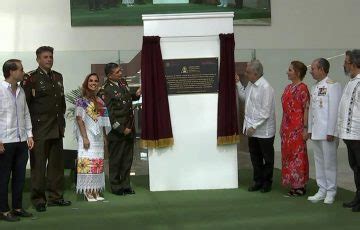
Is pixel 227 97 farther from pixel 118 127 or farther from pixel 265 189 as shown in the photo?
pixel 118 127

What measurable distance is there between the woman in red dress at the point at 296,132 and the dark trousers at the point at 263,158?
0.22m

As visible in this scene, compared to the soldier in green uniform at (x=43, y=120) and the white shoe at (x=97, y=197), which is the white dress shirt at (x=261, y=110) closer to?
the white shoe at (x=97, y=197)

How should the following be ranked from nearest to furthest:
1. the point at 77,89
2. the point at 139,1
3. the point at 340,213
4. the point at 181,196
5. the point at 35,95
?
the point at 340,213, the point at 35,95, the point at 181,196, the point at 77,89, the point at 139,1

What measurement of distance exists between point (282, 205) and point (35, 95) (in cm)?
287

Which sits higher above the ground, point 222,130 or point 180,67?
point 180,67

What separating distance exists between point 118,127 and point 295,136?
209 centimetres

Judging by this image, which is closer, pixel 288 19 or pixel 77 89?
pixel 77 89

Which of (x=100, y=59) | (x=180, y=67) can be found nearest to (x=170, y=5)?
(x=100, y=59)

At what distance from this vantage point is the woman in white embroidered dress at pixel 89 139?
595 cm

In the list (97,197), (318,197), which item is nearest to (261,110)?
(318,197)

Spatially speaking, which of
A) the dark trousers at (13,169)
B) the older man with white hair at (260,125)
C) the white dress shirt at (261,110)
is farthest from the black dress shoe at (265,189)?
the dark trousers at (13,169)

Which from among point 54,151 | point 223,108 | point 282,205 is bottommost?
point 282,205

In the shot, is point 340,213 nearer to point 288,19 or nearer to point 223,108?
point 223,108

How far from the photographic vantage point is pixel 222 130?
638 centimetres
